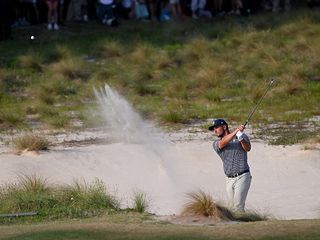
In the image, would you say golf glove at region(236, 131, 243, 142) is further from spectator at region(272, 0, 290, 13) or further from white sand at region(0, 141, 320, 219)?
spectator at region(272, 0, 290, 13)

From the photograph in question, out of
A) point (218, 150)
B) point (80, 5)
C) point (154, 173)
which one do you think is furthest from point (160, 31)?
point (218, 150)

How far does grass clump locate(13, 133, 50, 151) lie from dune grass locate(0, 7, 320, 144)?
74.1 inches

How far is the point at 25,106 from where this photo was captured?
79.5 feet

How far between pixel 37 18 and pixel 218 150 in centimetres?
1532

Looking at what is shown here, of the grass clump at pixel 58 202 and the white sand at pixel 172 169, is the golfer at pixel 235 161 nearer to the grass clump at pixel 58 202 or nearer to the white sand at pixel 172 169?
the grass clump at pixel 58 202

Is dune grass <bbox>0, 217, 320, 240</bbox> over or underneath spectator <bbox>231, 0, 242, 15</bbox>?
over

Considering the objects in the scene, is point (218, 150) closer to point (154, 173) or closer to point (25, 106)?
point (154, 173)

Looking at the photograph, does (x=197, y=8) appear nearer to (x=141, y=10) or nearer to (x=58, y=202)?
(x=141, y=10)

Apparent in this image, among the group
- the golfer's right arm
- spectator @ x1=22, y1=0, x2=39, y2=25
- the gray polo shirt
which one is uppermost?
the golfer's right arm

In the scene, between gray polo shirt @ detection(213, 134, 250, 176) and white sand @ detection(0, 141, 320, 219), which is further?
white sand @ detection(0, 141, 320, 219)

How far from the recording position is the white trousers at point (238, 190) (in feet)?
53.2

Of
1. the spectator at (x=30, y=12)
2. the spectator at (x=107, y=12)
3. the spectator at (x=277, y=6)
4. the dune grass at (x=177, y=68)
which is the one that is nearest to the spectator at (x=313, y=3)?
the spectator at (x=277, y=6)

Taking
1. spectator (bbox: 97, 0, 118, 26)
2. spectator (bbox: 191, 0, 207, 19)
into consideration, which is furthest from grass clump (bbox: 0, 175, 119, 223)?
spectator (bbox: 191, 0, 207, 19)

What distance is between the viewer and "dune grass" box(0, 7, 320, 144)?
23.9 meters
